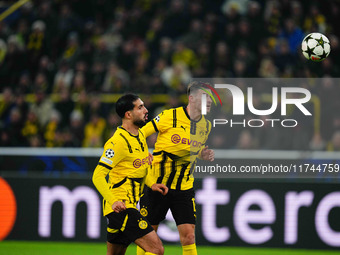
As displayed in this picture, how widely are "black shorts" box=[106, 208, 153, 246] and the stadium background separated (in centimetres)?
339

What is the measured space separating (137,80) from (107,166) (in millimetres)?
6208

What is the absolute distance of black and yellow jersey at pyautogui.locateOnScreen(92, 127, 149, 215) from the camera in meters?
5.59

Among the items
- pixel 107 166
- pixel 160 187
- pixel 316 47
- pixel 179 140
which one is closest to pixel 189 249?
pixel 160 187

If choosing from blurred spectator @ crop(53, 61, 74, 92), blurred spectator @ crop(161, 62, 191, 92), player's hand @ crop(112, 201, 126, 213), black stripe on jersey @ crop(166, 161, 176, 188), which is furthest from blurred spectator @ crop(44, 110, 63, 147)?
player's hand @ crop(112, 201, 126, 213)

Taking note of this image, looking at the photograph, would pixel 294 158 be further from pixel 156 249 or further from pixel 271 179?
pixel 156 249

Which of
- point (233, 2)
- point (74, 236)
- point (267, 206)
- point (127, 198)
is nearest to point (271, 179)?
point (267, 206)

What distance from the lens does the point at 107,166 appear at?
18.2ft

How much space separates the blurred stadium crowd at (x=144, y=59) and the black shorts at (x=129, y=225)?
3.73 meters

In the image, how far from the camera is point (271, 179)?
8961 mm

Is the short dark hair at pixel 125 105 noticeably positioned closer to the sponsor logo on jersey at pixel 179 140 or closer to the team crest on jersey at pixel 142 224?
the sponsor logo on jersey at pixel 179 140

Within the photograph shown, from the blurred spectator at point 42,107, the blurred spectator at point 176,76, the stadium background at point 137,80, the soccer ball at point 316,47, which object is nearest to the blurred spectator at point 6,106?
the stadium background at point 137,80

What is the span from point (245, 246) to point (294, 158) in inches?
58.6

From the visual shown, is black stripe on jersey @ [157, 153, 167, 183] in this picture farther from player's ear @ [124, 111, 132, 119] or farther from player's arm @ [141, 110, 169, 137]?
player's ear @ [124, 111, 132, 119]

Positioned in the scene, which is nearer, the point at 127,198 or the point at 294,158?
the point at 127,198
